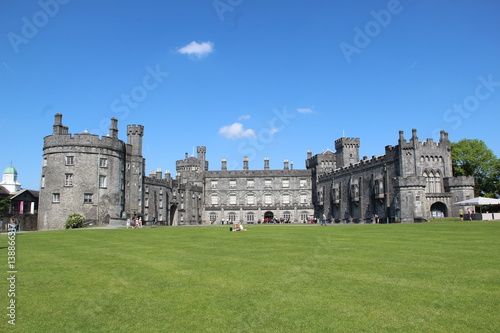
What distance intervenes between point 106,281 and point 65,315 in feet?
7.70

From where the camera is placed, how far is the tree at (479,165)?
57.2m

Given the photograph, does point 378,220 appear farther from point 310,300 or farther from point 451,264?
point 310,300

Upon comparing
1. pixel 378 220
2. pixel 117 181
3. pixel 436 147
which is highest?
pixel 436 147

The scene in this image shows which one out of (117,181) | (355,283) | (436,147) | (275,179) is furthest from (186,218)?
(355,283)

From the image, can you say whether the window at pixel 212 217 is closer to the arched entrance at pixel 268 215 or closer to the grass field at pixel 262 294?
the arched entrance at pixel 268 215

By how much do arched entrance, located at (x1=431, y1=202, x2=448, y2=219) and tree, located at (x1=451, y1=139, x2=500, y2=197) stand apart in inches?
363

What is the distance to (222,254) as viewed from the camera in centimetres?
1319

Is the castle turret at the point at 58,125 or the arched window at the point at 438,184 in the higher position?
the castle turret at the point at 58,125

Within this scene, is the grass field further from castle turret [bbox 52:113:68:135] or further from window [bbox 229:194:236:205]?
window [bbox 229:194:236:205]

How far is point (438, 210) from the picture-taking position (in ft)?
168

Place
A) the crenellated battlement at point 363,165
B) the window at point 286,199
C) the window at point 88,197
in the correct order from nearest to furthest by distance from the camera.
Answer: the window at point 88,197 < the crenellated battlement at point 363,165 < the window at point 286,199

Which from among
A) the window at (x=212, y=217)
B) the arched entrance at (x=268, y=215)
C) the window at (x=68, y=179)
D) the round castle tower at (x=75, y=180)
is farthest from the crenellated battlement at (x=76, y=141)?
the arched entrance at (x=268, y=215)

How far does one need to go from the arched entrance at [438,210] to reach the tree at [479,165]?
363 inches

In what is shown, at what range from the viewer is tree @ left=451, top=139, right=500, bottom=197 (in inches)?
2251
